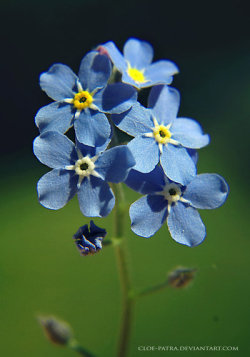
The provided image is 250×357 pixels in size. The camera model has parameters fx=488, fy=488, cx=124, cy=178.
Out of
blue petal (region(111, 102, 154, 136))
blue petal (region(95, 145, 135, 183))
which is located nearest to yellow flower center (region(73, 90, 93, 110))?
blue petal (region(111, 102, 154, 136))

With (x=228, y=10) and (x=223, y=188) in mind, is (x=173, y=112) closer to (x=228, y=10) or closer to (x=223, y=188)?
(x=223, y=188)

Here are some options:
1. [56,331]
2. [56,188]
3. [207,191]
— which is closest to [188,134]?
[207,191]

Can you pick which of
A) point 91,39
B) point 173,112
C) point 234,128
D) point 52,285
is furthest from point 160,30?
point 173,112

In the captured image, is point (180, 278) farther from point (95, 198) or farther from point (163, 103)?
point (163, 103)

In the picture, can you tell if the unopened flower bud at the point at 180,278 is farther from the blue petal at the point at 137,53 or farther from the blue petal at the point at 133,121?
the blue petal at the point at 137,53

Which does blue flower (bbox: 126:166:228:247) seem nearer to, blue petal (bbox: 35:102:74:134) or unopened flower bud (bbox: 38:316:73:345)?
blue petal (bbox: 35:102:74:134)
